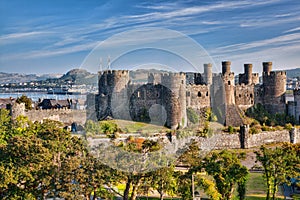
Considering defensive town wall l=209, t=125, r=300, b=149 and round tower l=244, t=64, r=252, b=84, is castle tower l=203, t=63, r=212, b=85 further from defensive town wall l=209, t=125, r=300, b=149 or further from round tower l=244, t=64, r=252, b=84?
round tower l=244, t=64, r=252, b=84

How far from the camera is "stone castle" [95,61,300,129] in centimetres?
2866

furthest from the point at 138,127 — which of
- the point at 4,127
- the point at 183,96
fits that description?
the point at 4,127

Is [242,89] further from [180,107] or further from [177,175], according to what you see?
[177,175]

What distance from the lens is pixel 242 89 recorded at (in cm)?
3759

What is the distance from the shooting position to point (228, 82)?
3628cm

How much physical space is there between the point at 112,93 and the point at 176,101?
4316 millimetres

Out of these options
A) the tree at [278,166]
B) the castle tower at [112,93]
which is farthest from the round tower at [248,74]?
the tree at [278,166]

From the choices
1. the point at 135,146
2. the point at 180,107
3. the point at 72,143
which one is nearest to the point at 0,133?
the point at 72,143

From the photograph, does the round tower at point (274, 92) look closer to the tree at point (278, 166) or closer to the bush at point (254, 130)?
the bush at point (254, 130)

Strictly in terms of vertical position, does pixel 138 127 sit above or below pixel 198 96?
below

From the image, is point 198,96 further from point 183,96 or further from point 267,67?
point 267,67

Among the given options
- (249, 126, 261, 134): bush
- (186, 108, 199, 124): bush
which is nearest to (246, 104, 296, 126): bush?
(249, 126, 261, 134): bush

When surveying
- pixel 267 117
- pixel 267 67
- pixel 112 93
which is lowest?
pixel 267 117

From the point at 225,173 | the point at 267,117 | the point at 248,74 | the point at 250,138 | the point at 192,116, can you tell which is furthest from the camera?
the point at 248,74
